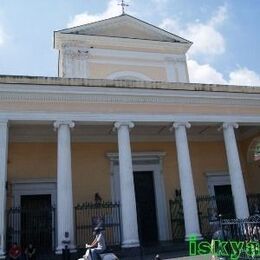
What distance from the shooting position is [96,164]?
49.0ft

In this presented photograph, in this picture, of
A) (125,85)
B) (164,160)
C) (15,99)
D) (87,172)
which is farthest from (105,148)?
(15,99)

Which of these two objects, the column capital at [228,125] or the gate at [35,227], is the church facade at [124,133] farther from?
the gate at [35,227]

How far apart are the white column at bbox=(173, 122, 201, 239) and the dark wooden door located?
9.93ft

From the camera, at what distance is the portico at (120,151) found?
1153 centimetres

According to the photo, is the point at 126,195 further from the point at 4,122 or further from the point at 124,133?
the point at 4,122

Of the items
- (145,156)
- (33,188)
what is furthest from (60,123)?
(145,156)

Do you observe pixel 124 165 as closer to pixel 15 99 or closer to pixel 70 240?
pixel 70 240

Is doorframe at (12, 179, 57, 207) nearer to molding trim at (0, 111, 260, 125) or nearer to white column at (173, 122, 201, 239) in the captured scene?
molding trim at (0, 111, 260, 125)

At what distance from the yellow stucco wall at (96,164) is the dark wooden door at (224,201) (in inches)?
26.8

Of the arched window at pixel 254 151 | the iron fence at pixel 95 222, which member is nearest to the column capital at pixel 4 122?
the iron fence at pixel 95 222

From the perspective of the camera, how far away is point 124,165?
12031 millimetres

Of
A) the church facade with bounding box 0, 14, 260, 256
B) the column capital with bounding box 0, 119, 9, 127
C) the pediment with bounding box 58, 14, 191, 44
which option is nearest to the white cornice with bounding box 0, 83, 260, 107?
the church facade with bounding box 0, 14, 260, 256

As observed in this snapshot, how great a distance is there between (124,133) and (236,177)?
164 inches

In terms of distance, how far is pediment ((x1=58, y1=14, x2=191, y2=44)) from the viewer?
16.7 meters
